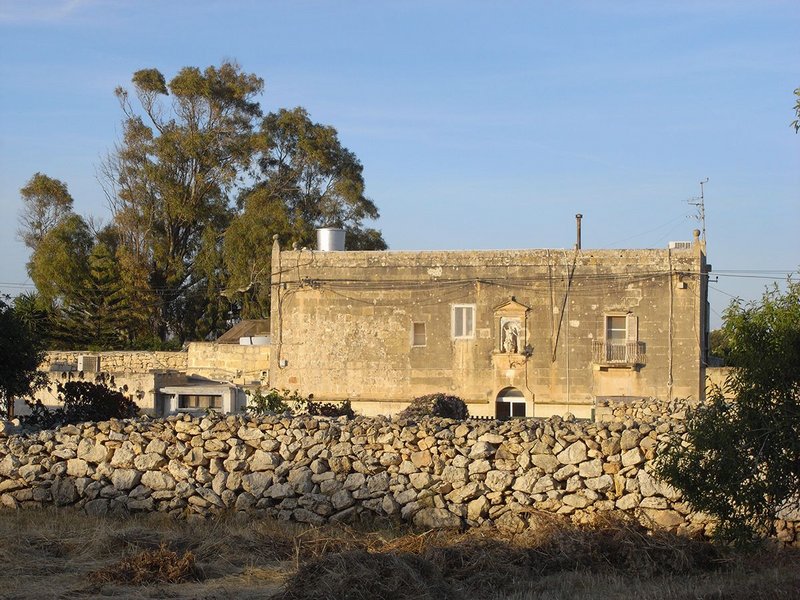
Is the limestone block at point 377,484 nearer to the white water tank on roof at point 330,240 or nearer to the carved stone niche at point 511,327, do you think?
the carved stone niche at point 511,327

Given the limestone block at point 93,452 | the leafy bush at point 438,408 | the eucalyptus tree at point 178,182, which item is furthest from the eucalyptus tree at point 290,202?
the limestone block at point 93,452

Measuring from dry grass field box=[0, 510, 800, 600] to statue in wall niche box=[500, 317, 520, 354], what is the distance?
21.6 metres

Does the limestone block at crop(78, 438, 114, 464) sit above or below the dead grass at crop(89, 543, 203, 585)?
above

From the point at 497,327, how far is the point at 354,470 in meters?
21.2

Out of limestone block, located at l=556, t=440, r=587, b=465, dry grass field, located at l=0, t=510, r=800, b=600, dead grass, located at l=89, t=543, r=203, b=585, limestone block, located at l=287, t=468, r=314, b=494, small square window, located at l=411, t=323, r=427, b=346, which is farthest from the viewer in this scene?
small square window, located at l=411, t=323, r=427, b=346

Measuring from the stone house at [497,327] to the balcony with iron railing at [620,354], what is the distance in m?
0.03

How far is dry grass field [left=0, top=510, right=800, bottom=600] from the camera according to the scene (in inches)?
354

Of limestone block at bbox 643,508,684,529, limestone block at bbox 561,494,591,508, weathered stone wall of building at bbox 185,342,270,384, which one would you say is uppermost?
weathered stone wall of building at bbox 185,342,270,384

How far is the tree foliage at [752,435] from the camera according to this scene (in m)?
8.36

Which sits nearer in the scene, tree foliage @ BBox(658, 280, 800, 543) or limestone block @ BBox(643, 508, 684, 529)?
tree foliage @ BBox(658, 280, 800, 543)

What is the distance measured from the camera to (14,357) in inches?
726

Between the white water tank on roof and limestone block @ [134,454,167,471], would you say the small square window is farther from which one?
limestone block @ [134,454,167,471]

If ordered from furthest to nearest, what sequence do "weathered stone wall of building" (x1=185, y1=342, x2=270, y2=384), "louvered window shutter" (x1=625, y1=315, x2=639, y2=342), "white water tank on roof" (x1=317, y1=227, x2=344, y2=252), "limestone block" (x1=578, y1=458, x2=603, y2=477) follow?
"weathered stone wall of building" (x1=185, y1=342, x2=270, y2=384), "white water tank on roof" (x1=317, y1=227, x2=344, y2=252), "louvered window shutter" (x1=625, y1=315, x2=639, y2=342), "limestone block" (x1=578, y1=458, x2=603, y2=477)

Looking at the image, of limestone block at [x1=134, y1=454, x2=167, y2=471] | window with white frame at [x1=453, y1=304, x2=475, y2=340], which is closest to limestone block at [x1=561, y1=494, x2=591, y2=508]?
limestone block at [x1=134, y1=454, x2=167, y2=471]
